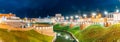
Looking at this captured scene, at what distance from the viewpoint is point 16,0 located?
640cm

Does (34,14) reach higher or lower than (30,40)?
higher

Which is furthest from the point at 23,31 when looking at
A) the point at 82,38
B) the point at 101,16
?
the point at 101,16

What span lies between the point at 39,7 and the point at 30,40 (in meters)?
0.74

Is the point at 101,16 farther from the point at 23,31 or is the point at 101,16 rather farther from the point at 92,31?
the point at 23,31

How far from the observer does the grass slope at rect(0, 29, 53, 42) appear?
6.20 metres

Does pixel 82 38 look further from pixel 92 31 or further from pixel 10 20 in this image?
pixel 10 20

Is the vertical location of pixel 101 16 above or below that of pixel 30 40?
above

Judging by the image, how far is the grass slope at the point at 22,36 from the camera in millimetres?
6203

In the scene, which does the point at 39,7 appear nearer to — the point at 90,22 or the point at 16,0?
the point at 16,0

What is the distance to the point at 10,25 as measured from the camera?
6246 millimetres

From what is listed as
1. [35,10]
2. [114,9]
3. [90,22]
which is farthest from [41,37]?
[114,9]

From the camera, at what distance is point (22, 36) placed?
20.5 feet

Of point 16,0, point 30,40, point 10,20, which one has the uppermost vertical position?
point 16,0

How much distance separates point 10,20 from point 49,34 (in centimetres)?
86
